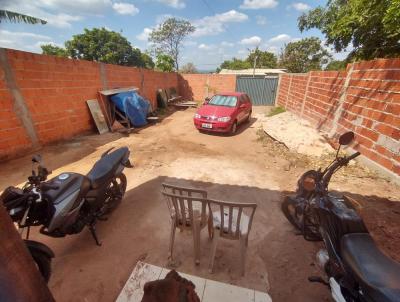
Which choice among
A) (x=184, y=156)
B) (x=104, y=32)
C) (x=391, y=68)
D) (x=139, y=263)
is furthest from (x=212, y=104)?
(x=104, y=32)

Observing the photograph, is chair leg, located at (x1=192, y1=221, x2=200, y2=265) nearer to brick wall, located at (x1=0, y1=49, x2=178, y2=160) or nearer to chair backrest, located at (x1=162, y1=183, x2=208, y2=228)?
chair backrest, located at (x1=162, y1=183, x2=208, y2=228)

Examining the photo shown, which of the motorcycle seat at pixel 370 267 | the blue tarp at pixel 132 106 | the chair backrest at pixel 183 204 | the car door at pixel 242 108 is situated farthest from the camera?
the blue tarp at pixel 132 106

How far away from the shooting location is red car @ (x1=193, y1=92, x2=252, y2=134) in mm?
7336

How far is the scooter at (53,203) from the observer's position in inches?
80.8

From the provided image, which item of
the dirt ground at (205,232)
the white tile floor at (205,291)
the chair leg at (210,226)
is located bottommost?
the dirt ground at (205,232)

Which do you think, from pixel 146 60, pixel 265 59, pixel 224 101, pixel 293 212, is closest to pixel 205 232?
pixel 293 212

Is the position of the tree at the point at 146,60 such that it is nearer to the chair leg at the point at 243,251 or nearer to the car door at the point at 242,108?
the car door at the point at 242,108

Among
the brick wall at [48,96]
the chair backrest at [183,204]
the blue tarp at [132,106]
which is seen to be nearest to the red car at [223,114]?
the blue tarp at [132,106]

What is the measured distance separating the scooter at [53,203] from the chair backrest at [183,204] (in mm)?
1114

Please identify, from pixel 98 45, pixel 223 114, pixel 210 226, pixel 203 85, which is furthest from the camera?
pixel 98 45

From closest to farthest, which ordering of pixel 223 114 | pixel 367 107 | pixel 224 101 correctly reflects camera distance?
1. pixel 367 107
2. pixel 223 114
3. pixel 224 101

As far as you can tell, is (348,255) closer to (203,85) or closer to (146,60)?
(203,85)

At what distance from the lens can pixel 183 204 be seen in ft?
7.54

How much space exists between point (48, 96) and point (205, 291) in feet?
21.8
